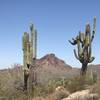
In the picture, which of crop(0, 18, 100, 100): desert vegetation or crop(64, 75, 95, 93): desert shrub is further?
crop(64, 75, 95, 93): desert shrub

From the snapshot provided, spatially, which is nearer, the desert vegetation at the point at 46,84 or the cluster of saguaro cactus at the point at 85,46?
the desert vegetation at the point at 46,84

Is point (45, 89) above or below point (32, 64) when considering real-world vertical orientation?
below

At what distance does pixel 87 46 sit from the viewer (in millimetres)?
26094

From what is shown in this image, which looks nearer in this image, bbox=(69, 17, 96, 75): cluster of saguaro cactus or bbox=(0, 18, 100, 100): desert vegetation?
bbox=(0, 18, 100, 100): desert vegetation

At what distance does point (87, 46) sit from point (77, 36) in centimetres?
114

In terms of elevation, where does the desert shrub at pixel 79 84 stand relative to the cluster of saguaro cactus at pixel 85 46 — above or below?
below

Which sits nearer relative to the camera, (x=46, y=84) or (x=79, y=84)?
(x=79, y=84)

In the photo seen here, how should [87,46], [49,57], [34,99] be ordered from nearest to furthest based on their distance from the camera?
1. [34,99]
2. [87,46]
3. [49,57]

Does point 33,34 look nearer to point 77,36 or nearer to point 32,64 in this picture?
point 32,64

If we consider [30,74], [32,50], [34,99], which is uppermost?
[32,50]

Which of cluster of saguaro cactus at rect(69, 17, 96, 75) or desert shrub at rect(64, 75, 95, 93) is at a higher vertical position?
cluster of saguaro cactus at rect(69, 17, 96, 75)

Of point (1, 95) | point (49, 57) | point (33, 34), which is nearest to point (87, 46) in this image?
point (33, 34)

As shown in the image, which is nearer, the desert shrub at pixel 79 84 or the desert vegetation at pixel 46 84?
the desert vegetation at pixel 46 84

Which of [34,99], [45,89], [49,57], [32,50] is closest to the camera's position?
[34,99]
